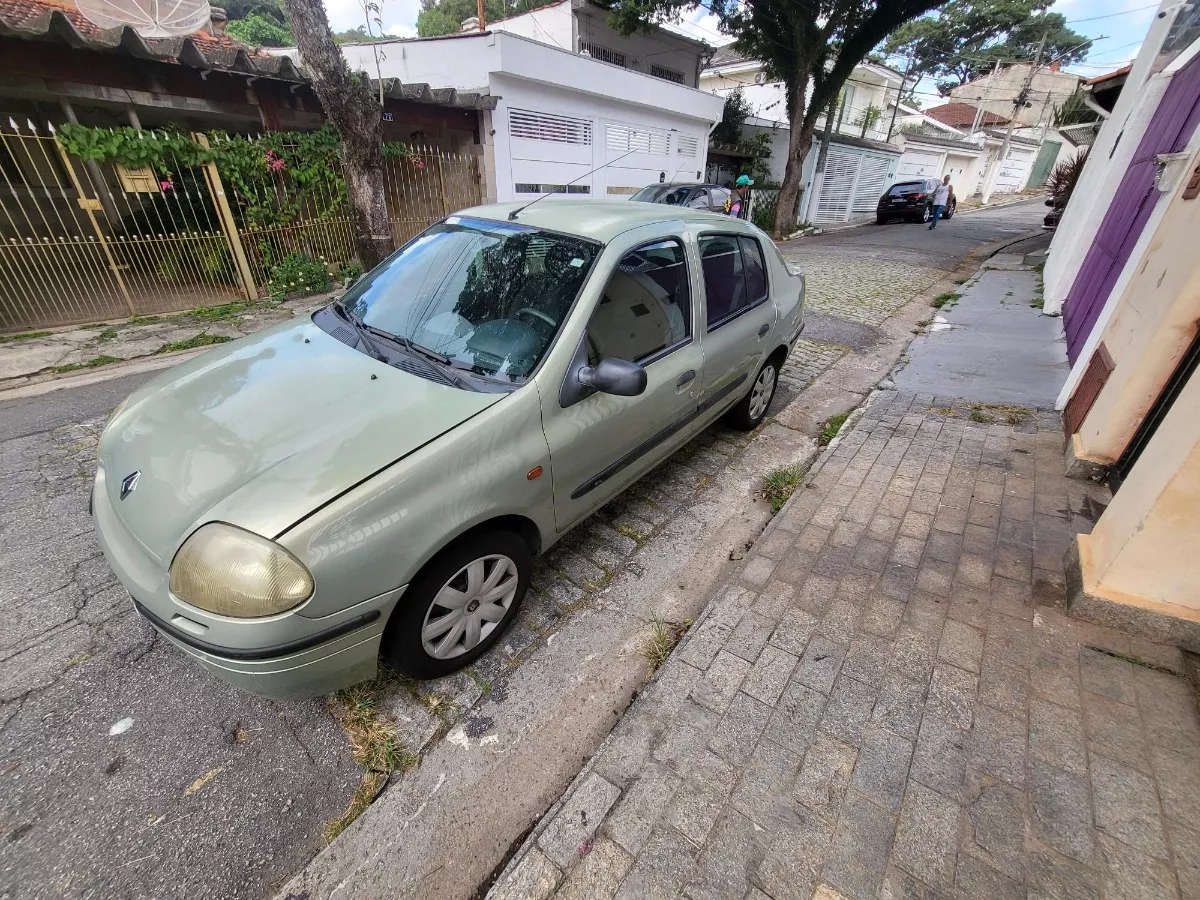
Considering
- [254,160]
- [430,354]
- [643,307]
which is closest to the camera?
[430,354]

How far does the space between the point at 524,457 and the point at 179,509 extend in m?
1.13

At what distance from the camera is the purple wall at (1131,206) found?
408cm

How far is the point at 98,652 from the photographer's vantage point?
212 cm

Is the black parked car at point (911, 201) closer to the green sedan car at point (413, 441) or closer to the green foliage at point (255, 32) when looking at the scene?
the green sedan car at point (413, 441)

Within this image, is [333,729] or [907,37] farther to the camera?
[907,37]

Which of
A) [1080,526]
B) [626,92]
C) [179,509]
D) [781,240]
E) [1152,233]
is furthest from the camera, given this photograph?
[781,240]

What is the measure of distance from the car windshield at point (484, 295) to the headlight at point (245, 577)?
98 centimetres

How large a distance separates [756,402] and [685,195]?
10.1 meters

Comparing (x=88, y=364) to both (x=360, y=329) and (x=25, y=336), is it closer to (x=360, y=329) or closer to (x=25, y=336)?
(x=25, y=336)

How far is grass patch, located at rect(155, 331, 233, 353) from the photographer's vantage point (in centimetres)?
545

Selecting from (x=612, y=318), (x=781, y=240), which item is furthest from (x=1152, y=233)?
(x=781, y=240)

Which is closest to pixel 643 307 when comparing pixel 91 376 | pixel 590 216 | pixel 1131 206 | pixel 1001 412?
pixel 590 216

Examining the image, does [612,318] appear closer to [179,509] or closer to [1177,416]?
[179,509]

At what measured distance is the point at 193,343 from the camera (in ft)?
18.3
